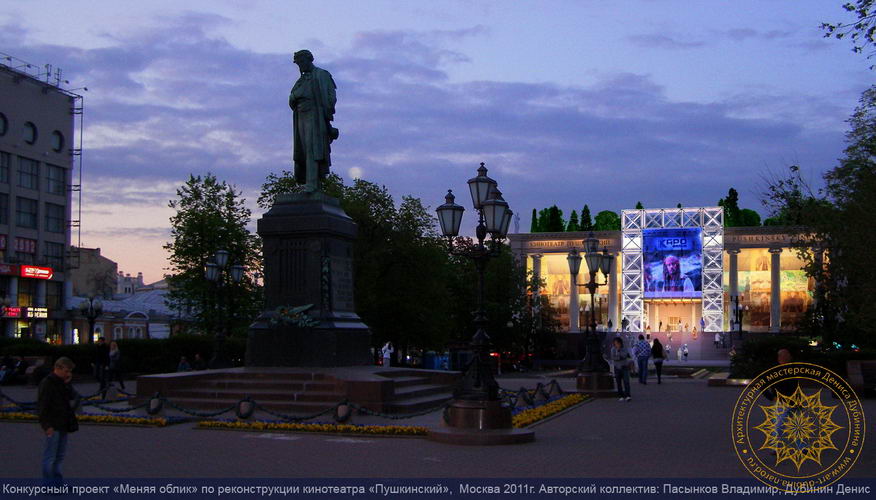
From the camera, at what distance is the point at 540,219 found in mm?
106688

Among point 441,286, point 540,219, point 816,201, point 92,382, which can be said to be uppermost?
point 540,219

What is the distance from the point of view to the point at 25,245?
63031mm

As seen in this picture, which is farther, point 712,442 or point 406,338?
point 406,338

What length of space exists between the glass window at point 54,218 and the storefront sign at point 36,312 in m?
6.21

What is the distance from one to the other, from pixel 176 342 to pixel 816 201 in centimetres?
2878

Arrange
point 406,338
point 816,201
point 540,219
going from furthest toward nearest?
1. point 540,219
2. point 406,338
3. point 816,201

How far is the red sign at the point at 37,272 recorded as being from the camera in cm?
6159

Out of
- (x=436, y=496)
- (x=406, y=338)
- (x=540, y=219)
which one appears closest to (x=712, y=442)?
(x=436, y=496)

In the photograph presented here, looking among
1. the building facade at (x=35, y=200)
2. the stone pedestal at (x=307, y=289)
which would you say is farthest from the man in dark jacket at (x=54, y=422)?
the building facade at (x=35, y=200)

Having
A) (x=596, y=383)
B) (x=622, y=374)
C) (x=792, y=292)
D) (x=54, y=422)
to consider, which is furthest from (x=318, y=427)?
(x=792, y=292)

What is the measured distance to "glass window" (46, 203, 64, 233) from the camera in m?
65.8

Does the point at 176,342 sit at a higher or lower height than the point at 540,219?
lower

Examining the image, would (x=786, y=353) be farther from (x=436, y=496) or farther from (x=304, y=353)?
(x=304, y=353)

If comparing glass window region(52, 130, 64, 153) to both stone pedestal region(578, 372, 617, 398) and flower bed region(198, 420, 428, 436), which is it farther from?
flower bed region(198, 420, 428, 436)
